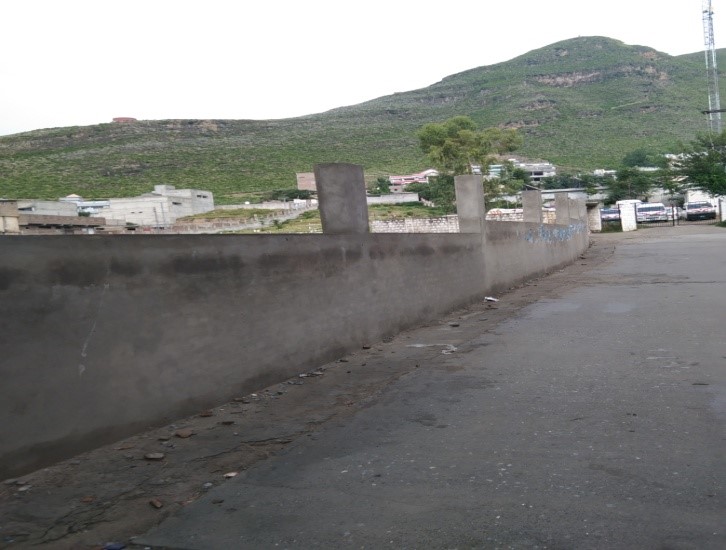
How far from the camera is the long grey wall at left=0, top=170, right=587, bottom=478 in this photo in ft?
11.5

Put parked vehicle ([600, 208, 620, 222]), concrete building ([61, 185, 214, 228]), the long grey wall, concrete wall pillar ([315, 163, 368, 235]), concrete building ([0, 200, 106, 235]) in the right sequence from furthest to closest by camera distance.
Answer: parked vehicle ([600, 208, 620, 222]) < concrete building ([61, 185, 214, 228]) < concrete wall pillar ([315, 163, 368, 235]) < concrete building ([0, 200, 106, 235]) < the long grey wall

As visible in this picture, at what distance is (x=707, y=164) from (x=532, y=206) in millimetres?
33785

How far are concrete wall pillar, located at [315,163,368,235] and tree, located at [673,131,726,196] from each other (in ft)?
137

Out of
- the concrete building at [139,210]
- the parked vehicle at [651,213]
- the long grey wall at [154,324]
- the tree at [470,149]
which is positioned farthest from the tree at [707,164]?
A: the long grey wall at [154,324]

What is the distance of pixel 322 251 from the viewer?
629cm

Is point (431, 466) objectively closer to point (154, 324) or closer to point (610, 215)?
point (154, 324)

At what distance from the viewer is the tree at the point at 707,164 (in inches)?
1597

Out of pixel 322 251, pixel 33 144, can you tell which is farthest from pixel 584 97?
pixel 322 251

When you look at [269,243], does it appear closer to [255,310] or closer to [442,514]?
[255,310]

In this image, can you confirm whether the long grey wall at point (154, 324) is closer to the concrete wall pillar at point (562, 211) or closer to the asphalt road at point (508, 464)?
the asphalt road at point (508, 464)

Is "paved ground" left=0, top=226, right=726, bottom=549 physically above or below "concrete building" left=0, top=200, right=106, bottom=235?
below

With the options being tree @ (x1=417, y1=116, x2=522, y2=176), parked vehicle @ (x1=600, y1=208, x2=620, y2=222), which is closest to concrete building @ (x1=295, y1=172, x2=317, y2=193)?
tree @ (x1=417, y1=116, x2=522, y2=176)

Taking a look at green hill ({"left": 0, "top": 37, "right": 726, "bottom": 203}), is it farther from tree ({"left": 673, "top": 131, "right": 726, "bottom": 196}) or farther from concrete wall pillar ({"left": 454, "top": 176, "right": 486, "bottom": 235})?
concrete wall pillar ({"left": 454, "top": 176, "right": 486, "bottom": 235})

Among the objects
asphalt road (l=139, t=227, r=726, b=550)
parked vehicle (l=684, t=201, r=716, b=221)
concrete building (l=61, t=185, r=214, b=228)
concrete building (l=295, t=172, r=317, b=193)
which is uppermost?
concrete building (l=295, t=172, r=317, b=193)
